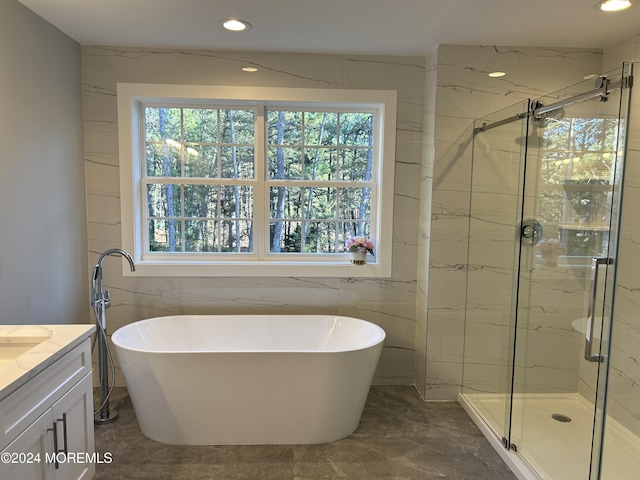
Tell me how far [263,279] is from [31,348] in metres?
1.64

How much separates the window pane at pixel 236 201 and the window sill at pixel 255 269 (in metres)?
0.39

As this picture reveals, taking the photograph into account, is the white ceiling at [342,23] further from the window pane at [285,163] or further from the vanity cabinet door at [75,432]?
the vanity cabinet door at [75,432]

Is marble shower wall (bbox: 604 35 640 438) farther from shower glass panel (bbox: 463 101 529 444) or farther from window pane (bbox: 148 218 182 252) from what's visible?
window pane (bbox: 148 218 182 252)

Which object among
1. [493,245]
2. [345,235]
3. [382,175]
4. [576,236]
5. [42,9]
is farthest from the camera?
[345,235]

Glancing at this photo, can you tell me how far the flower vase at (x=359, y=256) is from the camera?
10.5 feet

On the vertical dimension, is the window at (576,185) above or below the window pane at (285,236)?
above

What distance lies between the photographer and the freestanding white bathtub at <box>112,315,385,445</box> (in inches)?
92.0

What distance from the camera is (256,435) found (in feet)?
8.09

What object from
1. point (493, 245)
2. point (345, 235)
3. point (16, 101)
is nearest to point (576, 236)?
point (493, 245)

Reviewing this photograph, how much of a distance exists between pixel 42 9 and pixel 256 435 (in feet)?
8.67

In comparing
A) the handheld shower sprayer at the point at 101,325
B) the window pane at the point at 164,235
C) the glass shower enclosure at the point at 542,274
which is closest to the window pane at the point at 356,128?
the glass shower enclosure at the point at 542,274

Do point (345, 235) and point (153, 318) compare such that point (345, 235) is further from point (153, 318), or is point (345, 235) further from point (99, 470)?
point (99, 470)

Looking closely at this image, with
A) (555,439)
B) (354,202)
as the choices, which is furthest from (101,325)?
(555,439)

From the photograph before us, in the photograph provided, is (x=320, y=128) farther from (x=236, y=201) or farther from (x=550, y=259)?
(x=550, y=259)
